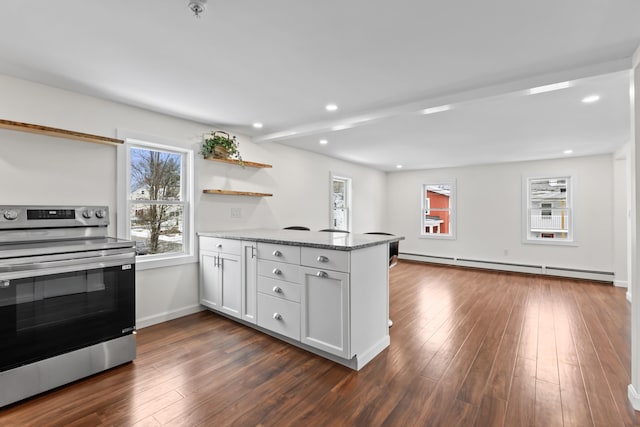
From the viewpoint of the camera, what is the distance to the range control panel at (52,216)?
88.9 inches

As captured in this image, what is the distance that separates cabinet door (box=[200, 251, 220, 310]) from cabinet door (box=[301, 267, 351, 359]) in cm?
131

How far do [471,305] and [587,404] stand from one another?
6.50 ft

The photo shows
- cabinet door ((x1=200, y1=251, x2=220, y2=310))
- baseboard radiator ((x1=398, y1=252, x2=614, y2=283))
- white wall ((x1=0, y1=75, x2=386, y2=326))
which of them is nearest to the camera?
white wall ((x1=0, y1=75, x2=386, y2=326))

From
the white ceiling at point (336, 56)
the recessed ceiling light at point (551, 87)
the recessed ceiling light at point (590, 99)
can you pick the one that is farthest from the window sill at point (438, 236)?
the recessed ceiling light at point (551, 87)

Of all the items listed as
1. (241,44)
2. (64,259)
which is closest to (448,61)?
(241,44)

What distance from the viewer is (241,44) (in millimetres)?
1939

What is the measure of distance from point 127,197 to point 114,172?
0.26 metres

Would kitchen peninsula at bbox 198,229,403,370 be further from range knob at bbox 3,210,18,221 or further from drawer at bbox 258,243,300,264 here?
range knob at bbox 3,210,18,221

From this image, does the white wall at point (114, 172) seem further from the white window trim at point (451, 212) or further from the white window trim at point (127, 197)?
the white window trim at point (451, 212)

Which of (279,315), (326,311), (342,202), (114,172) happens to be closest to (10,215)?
(114,172)

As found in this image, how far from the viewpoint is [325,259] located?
2.30m

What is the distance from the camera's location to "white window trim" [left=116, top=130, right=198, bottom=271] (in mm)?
2908

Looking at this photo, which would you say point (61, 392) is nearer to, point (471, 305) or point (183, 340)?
point (183, 340)

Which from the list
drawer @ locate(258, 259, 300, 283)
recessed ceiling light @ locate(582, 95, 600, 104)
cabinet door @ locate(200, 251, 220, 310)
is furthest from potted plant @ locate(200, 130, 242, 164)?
recessed ceiling light @ locate(582, 95, 600, 104)
